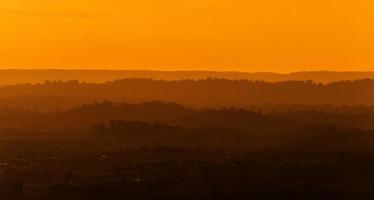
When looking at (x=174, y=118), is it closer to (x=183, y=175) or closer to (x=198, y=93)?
(x=183, y=175)

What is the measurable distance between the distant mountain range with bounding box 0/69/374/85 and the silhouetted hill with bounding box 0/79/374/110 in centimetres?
3157

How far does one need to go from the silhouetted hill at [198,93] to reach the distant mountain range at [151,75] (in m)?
31.6

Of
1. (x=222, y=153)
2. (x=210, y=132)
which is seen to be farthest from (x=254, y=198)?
(x=210, y=132)

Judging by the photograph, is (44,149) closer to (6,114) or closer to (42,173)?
(42,173)

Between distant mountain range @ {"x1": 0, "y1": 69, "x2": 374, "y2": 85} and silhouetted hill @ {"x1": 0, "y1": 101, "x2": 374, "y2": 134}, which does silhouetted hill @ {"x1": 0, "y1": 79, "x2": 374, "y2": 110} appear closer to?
silhouetted hill @ {"x1": 0, "y1": 101, "x2": 374, "y2": 134}

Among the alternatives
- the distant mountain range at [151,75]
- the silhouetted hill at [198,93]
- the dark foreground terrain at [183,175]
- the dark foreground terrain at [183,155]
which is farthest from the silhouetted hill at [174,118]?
the distant mountain range at [151,75]

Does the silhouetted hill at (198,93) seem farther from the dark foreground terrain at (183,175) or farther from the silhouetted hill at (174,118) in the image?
the dark foreground terrain at (183,175)

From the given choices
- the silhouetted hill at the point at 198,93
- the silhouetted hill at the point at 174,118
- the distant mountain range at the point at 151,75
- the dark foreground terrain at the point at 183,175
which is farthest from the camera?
the distant mountain range at the point at 151,75

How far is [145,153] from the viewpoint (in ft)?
121

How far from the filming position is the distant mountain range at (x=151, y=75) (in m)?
124

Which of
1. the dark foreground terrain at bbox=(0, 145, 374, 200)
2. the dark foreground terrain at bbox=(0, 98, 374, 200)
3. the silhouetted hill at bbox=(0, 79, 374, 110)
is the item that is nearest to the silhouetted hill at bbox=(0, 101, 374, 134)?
the dark foreground terrain at bbox=(0, 98, 374, 200)

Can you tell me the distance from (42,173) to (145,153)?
21.3ft

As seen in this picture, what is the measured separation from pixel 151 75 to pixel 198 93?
140 feet

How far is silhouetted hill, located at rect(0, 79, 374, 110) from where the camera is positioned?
76.6 metres
